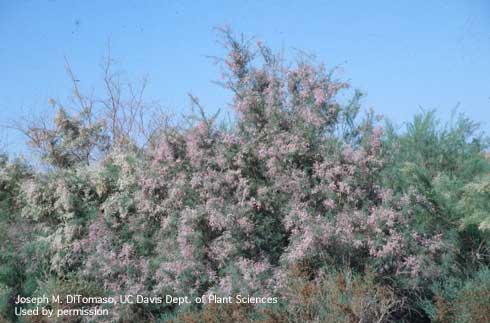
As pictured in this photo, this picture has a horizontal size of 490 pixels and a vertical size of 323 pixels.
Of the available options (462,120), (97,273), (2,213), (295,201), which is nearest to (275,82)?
(295,201)

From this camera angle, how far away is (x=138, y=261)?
8359mm

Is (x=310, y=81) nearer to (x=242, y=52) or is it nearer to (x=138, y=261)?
(x=242, y=52)

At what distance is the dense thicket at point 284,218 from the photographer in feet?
Answer: 22.4

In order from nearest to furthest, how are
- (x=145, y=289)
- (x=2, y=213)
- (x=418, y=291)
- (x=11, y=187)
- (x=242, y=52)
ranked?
(x=418, y=291) → (x=145, y=289) → (x=242, y=52) → (x=2, y=213) → (x=11, y=187)

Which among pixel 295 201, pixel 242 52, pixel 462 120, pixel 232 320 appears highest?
pixel 242 52

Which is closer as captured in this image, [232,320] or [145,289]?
[232,320]

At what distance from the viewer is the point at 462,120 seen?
26.9ft

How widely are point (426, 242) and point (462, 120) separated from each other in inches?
89.8

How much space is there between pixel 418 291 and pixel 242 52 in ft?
14.6

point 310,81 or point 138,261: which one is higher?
point 310,81

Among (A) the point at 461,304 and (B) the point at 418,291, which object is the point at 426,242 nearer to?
(B) the point at 418,291

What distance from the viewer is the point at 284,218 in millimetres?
7441

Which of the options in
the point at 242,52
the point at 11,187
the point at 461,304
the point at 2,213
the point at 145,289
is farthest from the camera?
the point at 11,187

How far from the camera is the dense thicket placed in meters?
6.83
